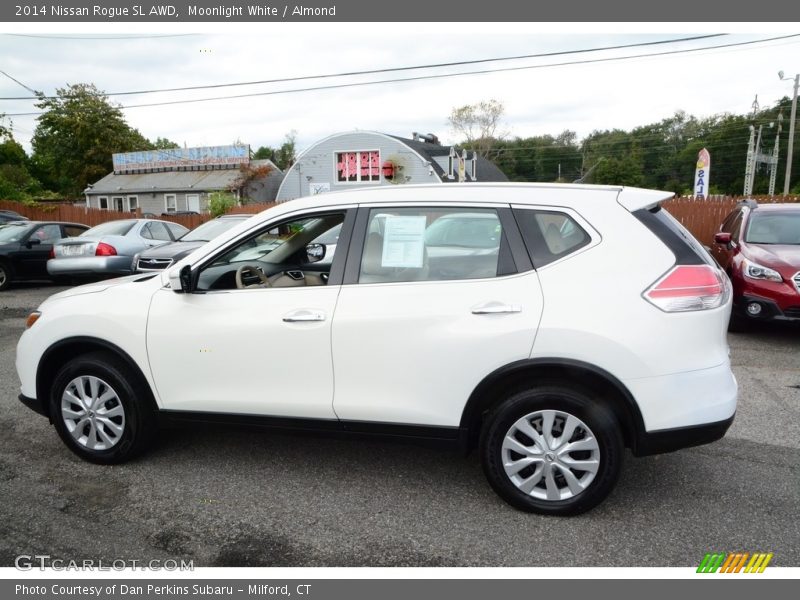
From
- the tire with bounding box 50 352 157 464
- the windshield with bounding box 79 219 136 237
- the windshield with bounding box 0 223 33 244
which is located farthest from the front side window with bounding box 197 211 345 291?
the windshield with bounding box 0 223 33 244

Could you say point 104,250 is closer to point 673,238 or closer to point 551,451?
point 551,451

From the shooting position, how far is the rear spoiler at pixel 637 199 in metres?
3.34

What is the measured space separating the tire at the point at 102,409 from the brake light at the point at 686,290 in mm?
3161

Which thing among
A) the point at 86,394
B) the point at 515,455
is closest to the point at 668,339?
the point at 515,455

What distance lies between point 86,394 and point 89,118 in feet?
198

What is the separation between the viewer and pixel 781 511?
3.43 m

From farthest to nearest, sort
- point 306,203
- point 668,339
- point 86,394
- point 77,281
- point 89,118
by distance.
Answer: point 89,118, point 77,281, point 86,394, point 306,203, point 668,339

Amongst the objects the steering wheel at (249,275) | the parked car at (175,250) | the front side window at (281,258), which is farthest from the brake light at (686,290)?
the parked car at (175,250)

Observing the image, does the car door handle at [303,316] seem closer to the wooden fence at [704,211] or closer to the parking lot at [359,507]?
the parking lot at [359,507]

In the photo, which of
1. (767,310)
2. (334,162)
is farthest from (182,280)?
(334,162)

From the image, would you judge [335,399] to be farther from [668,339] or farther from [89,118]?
[89,118]

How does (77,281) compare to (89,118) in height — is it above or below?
below

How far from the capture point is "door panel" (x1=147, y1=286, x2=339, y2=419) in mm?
3551

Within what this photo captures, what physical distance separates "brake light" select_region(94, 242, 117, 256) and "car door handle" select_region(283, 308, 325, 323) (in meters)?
9.49
